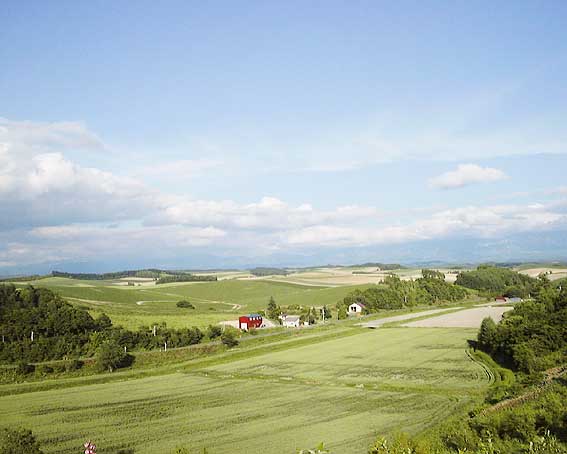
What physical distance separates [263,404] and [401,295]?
97.0m

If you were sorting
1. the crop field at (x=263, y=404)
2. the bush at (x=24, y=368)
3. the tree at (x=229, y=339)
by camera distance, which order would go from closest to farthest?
1. the crop field at (x=263, y=404)
2. the bush at (x=24, y=368)
3. the tree at (x=229, y=339)

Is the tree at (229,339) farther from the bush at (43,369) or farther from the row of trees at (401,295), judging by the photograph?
the row of trees at (401,295)

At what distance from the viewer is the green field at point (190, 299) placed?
84.8m

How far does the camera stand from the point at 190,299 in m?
138

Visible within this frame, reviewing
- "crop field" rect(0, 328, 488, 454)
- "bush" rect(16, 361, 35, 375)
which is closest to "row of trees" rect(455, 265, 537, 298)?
"crop field" rect(0, 328, 488, 454)

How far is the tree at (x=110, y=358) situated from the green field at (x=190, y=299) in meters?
19.4

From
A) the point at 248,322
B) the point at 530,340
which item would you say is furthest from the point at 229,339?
the point at 530,340

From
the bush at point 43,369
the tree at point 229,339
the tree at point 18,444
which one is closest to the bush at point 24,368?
the bush at point 43,369

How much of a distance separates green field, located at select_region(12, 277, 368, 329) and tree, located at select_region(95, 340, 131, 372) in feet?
63.6

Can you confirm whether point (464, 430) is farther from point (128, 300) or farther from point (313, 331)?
point (128, 300)

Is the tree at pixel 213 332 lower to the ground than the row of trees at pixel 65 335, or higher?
lower

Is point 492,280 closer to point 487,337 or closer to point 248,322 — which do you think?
point 248,322

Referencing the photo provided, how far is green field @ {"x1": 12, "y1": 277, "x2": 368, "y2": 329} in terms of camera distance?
84750 mm

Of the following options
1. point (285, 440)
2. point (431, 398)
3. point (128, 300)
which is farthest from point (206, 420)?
point (128, 300)
